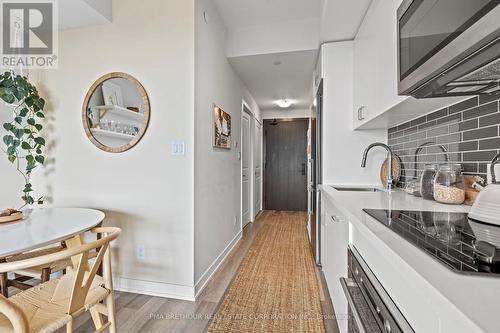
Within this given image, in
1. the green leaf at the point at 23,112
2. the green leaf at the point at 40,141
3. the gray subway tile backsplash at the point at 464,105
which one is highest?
the green leaf at the point at 23,112

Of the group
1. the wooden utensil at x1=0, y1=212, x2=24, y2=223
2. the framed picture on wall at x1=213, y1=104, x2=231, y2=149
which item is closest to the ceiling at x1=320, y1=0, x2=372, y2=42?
the framed picture on wall at x1=213, y1=104, x2=231, y2=149

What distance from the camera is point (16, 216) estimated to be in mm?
1556

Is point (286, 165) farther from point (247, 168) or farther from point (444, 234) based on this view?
Result: point (444, 234)

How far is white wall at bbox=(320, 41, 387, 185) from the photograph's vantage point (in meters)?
2.26

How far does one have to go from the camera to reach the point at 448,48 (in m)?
0.71

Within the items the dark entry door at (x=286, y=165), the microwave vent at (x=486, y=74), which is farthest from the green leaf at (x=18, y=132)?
the dark entry door at (x=286, y=165)

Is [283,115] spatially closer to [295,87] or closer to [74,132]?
[295,87]

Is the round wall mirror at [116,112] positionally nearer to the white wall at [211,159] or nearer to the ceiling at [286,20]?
the white wall at [211,159]

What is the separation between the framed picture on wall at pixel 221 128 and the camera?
97.0 inches

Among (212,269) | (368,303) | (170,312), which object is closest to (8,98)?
(170,312)

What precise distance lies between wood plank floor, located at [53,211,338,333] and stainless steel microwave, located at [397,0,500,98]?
59.2 inches

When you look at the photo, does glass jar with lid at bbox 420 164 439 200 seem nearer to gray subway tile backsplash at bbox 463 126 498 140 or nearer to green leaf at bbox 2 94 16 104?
gray subway tile backsplash at bbox 463 126 498 140

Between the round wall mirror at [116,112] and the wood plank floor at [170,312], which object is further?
the round wall mirror at [116,112]

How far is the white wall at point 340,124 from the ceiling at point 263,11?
1.77 ft
